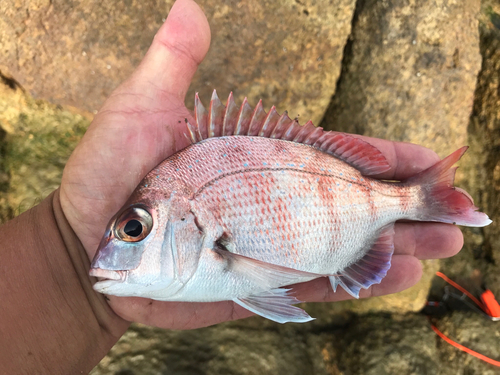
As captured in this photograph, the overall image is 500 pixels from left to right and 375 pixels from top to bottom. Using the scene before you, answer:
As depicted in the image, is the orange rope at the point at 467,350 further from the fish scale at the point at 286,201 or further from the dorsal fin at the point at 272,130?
the dorsal fin at the point at 272,130

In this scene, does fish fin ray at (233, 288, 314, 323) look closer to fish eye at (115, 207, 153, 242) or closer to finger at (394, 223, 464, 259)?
fish eye at (115, 207, 153, 242)

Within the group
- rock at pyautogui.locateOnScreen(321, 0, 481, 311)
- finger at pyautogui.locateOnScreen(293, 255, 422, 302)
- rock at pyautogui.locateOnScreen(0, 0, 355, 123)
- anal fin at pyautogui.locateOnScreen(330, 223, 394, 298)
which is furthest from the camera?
rock at pyautogui.locateOnScreen(321, 0, 481, 311)

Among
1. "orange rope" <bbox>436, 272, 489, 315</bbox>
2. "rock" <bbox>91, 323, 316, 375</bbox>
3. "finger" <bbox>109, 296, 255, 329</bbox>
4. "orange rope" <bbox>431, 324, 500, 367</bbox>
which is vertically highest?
"orange rope" <bbox>436, 272, 489, 315</bbox>

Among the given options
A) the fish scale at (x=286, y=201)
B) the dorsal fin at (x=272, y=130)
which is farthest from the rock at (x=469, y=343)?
the dorsal fin at (x=272, y=130)

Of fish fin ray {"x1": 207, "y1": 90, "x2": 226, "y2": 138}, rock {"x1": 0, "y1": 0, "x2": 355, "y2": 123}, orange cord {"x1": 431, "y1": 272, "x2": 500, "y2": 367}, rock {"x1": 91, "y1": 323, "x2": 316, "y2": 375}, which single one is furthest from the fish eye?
orange cord {"x1": 431, "y1": 272, "x2": 500, "y2": 367}

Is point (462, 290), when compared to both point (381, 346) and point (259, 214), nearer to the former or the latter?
point (381, 346)

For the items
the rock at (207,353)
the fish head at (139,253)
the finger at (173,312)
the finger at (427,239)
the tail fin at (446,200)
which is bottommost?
the rock at (207,353)

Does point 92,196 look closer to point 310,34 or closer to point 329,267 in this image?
point 329,267
